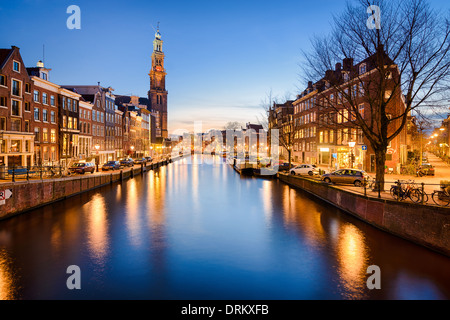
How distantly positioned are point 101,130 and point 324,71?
176 feet

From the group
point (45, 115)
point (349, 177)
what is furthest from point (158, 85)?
point (349, 177)

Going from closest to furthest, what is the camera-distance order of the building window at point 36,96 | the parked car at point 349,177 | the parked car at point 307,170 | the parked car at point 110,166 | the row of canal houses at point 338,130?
the parked car at point 349,177 < the row of canal houses at point 338,130 < the building window at point 36,96 < the parked car at point 307,170 < the parked car at point 110,166

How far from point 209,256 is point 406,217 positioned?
10.4 m

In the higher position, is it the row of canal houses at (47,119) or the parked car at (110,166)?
the row of canal houses at (47,119)

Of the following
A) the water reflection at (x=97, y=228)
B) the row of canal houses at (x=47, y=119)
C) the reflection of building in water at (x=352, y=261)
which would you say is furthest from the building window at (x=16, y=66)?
the reflection of building in water at (x=352, y=261)

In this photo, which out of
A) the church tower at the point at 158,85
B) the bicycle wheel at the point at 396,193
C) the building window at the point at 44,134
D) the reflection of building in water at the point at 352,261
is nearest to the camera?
the reflection of building in water at the point at 352,261

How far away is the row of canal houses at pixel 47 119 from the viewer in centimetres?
3722

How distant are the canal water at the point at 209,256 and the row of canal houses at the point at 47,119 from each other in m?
18.9

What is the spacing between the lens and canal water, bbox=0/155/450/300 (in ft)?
37.1

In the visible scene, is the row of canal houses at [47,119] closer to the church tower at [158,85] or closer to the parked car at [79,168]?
the parked car at [79,168]

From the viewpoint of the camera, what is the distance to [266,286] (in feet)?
38.4

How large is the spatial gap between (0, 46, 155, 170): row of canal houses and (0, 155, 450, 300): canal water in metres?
18.9
